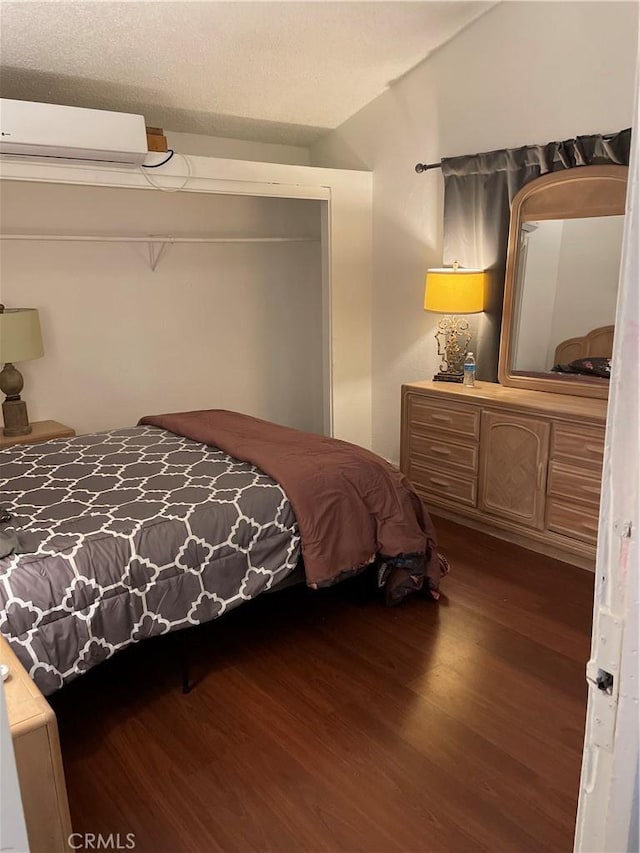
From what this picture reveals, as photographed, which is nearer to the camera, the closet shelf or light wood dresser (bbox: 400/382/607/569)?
light wood dresser (bbox: 400/382/607/569)

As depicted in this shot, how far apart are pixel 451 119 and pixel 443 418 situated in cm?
175

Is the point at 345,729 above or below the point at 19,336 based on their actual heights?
below

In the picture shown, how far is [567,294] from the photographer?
3352 millimetres

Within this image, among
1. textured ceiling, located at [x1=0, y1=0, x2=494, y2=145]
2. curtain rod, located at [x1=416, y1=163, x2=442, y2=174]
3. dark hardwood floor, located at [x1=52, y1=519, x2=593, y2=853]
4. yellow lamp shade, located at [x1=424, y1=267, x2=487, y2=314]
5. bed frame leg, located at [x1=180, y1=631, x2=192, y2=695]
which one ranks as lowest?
dark hardwood floor, located at [x1=52, y1=519, x2=593, y2=853]

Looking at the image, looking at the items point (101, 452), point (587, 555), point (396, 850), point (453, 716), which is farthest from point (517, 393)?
point (396, 850)

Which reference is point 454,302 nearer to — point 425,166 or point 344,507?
point 425,166

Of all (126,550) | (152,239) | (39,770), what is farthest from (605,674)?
(152,239)

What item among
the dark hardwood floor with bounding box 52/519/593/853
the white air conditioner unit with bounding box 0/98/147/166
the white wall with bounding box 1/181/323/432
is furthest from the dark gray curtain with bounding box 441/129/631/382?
the white air conditioner unit with bounding box 0/98/147/166

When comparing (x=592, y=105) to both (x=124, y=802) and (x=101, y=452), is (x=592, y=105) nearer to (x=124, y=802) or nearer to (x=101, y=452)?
(x=101, y=452)

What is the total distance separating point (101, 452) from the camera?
9.71 feet

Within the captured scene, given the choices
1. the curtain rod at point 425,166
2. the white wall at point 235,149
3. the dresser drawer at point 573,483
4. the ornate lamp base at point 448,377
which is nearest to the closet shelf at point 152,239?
the white wall at point 235,149

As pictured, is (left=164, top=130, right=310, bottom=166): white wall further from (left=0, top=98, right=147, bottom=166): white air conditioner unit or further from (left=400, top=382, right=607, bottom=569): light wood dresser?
(left=400, top=382, right=607, bottom=569): light wood dresser

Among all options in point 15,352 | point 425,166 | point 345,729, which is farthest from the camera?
point 425,166

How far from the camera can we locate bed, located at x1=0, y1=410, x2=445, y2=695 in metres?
1.95
